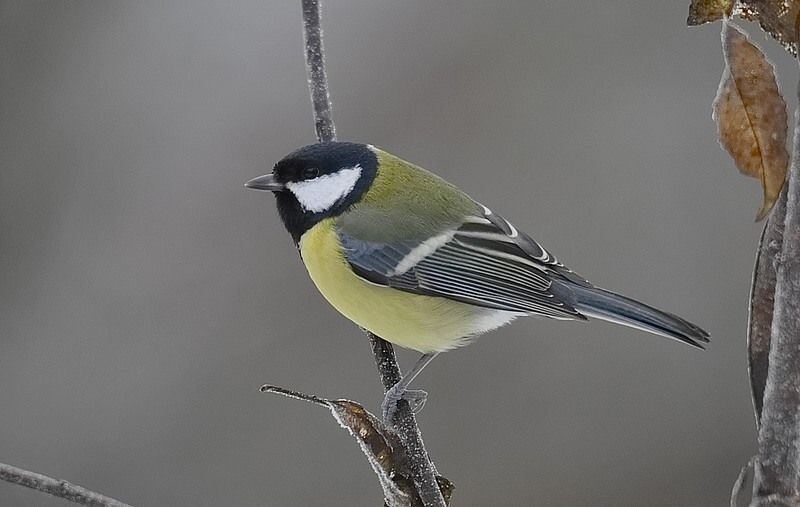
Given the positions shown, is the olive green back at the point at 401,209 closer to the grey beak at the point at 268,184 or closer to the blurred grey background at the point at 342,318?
the grey beak at the point at 268,184

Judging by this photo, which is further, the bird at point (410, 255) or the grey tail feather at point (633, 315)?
the bird at point (410, 255)

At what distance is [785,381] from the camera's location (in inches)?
25.0

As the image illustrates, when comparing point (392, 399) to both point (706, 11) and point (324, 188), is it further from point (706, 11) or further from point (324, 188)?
point (706, 11)

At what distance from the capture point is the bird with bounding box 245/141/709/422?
186 cm

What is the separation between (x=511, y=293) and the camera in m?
1.92

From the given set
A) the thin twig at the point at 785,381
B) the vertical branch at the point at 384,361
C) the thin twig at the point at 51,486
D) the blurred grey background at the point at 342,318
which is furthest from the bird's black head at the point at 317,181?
the blurred grey background at the point at 342,318

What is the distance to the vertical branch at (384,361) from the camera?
3.35ft

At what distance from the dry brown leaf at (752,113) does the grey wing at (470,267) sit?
1101 mm

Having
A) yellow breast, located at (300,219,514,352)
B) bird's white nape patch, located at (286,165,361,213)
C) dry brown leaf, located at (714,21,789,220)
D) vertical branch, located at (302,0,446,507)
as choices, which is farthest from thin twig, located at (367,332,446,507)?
dry brown leaf, located at (714,21,789,220)

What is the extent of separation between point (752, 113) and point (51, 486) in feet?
2.31

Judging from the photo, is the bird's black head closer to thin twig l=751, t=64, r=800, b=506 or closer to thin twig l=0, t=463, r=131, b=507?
thin twig l=0, t=463, r=131, b=507

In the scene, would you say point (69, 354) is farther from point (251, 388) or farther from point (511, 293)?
point (511, 293)

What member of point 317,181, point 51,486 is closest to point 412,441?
point 51,486

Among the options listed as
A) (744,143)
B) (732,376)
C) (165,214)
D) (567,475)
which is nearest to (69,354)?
(165,214)
